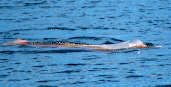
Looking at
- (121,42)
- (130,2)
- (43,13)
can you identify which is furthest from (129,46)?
(130,2)

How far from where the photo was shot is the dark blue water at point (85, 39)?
1366 centimetres

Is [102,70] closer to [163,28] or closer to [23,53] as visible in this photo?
[23,53]

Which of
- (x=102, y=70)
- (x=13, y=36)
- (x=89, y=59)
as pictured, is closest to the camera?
(x=102, y=70)

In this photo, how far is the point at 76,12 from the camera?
1121 inches

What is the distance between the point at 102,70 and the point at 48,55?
2461 mm

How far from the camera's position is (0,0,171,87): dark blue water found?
44.8 ft

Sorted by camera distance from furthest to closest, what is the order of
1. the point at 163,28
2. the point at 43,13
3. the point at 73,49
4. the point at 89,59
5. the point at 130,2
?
the point at 130,2
the point at 43,13
the point at 163,28
the point at 73,49
the point at 89,59

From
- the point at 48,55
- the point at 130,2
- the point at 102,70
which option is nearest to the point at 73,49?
the point at 48,55

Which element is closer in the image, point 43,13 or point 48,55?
point 48,55

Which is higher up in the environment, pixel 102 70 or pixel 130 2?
pixel 130 2

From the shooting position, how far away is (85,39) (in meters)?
19.8

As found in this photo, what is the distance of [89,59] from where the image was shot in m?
15.9

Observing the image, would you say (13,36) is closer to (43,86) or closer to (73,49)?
(73,49)

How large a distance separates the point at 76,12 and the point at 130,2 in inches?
213
